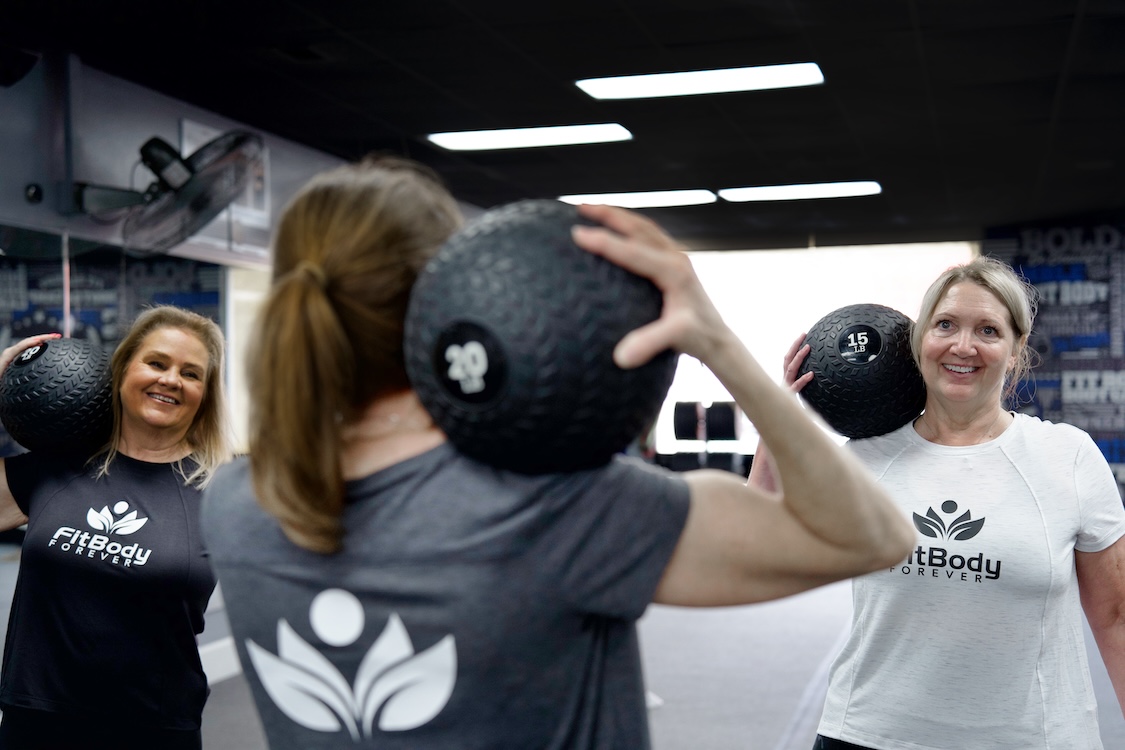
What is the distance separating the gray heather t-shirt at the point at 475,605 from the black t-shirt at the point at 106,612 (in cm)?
117

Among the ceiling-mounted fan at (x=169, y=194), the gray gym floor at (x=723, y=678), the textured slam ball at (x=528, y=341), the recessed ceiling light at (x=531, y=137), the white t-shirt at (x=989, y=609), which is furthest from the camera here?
the recessed ceiling light at (x=531, y=137)

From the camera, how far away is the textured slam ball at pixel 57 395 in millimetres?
1811

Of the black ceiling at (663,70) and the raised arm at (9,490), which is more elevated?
the black ceiling at (663,70)

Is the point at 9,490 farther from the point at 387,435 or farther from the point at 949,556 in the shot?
the point at 949,556

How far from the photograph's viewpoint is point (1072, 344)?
8977mm

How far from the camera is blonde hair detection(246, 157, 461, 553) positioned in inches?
31.7

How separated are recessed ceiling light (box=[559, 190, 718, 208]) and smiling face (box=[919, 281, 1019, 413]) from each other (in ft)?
20.4

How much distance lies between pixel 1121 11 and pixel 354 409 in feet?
14.4

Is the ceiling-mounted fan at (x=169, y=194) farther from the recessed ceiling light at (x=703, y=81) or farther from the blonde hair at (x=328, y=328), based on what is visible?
the blonde hair at (x=328, y=328)

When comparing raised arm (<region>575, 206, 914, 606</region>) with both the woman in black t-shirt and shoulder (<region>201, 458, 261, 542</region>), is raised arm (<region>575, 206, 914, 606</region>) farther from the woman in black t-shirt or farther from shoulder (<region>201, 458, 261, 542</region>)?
the woman in black t-shirt

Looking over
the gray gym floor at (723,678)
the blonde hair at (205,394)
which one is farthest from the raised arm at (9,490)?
the gray gym floor at (723,678)

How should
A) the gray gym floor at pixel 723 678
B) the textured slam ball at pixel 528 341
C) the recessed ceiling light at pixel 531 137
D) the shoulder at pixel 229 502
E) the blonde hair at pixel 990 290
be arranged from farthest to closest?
the recessed ceiling light at pixel 531 137, the gray gym floor at pixel 723 678, the blonde hair at pixel 990 290, the shoulder at pixel 229 502, the textured slam ball at pixel 528 341

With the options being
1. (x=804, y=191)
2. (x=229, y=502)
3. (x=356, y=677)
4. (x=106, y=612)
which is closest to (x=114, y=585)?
(x=106, y=612)

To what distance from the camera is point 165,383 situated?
79.6 inches
